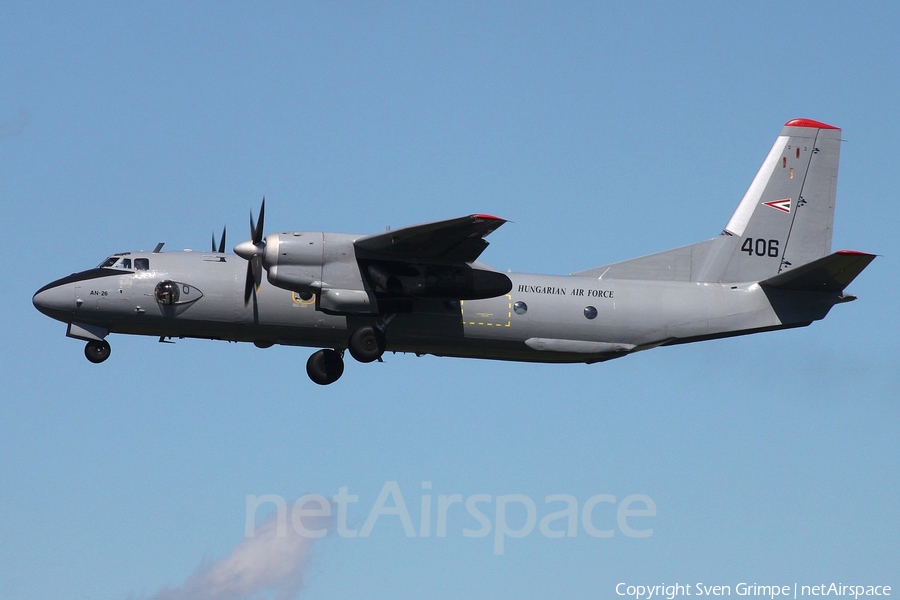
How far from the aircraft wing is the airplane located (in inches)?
1.2

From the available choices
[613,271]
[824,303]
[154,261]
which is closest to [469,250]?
→ [613,271]

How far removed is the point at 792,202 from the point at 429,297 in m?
9.07

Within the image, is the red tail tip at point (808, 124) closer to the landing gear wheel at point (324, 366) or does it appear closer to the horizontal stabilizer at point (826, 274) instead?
the horizontal stabilizer at point (826, 274)

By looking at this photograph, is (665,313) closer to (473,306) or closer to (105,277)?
(473,306)

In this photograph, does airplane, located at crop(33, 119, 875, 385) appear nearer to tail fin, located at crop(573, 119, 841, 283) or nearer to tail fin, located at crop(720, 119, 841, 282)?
tail fin, located at crop(573, 119, 841, 283)

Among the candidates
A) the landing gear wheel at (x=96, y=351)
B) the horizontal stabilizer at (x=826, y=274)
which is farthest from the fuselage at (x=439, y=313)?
the horizontal stabilizer at (x=826, y=274)

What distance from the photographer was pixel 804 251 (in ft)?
89.9

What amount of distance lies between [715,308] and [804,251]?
314 centimetres

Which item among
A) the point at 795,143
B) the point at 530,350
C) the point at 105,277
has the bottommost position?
the point at 530,350

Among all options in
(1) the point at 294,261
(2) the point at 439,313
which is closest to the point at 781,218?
(2) the point at 439,313

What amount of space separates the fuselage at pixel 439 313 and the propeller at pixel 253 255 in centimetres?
18

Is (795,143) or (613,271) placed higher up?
(795,143)

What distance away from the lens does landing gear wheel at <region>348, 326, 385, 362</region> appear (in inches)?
952

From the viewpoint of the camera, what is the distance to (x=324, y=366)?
25.6 meters
